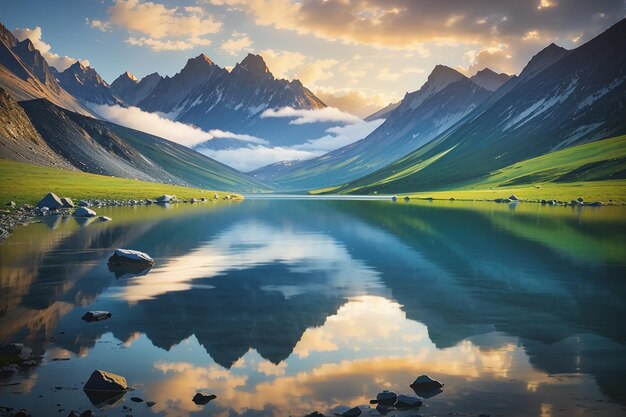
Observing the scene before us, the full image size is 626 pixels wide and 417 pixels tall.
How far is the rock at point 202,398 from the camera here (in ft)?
56.5

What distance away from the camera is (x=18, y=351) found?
20734mm

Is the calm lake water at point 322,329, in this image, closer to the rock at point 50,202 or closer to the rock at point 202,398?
the rock at point 202,398

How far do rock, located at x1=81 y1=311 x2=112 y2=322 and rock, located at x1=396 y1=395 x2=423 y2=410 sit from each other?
650 inches

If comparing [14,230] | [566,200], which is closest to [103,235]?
[14,230]

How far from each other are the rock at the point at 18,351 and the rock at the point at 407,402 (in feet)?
44.7

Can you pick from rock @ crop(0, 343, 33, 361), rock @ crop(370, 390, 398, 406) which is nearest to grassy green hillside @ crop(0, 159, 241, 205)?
rock @ crop(0, 343, 33, 361)

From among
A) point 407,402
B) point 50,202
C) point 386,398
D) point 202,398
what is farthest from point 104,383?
point 50,202

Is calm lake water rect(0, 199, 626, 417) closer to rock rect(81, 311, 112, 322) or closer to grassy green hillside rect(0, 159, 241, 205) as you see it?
rock rect(81, 311, 112, 322)

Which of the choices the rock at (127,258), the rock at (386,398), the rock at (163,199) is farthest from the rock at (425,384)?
the rock at (163,199)

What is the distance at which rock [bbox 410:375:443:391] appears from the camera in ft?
59.6

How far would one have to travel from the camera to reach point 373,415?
16.1 metres

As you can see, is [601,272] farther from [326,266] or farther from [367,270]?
[326,266]

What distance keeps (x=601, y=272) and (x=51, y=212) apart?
10998cm

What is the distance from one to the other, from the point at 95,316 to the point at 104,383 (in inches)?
397
